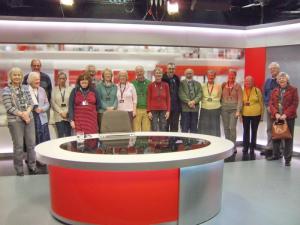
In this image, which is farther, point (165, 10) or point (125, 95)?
point (165, 10)

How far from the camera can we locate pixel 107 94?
6164 mm

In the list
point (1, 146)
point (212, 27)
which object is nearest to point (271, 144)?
point (212, 27)

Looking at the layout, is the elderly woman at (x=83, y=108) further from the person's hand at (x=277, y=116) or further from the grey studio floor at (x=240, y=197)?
the person's hand at (x=277, y=116)

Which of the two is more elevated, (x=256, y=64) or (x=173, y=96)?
(x=256, y=64)

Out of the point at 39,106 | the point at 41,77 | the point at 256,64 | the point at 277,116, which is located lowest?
the point at 277,116

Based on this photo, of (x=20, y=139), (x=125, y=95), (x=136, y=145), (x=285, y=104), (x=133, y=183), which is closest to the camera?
(x=133, y=183)

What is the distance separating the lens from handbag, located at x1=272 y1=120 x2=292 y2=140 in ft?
20.4

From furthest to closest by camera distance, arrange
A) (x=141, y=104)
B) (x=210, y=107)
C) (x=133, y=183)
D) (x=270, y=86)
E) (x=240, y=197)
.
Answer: (x=210, y=107)
(x=270, y=86)
(x=141, y=104)
(x=240, y=197)
(x=133, y=183)

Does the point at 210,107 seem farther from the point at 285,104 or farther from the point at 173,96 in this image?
the point at 285,104

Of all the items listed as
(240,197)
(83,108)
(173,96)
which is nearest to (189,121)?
(173,96)

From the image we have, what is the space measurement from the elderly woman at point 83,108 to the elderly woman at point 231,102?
2577mm

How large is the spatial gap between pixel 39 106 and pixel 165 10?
3.33m

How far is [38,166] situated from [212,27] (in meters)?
4.60

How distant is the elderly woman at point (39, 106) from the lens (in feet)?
19.3
